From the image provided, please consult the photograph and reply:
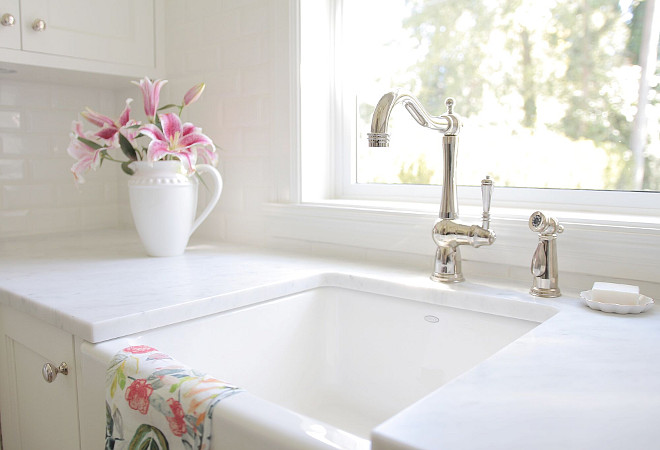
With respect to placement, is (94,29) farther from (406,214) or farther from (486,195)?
(486,195)

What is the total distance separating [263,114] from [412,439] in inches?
48.5

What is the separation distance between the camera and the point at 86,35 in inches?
63.0

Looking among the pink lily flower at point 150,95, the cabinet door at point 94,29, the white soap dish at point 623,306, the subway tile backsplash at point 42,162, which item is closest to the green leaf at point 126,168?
the pink lily flower at point 150,95

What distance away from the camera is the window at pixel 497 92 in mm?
1135

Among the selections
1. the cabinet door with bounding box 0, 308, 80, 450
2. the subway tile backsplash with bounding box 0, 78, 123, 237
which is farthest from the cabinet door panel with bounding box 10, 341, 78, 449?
the subway tile backsplash with bounding box 0, 78, 123, 237

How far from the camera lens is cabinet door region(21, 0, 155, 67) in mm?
1496

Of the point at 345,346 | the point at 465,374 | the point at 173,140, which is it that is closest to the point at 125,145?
the point at 173,140

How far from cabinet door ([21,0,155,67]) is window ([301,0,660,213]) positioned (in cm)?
59

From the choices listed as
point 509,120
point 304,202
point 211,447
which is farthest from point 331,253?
point 211,447

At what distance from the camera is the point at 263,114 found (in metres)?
1.57

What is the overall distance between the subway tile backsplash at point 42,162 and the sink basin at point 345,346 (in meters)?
1.13

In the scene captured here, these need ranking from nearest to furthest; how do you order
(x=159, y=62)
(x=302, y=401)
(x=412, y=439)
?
(x=412, y=439)
(x=302, y=401)
(x=159, y=62)

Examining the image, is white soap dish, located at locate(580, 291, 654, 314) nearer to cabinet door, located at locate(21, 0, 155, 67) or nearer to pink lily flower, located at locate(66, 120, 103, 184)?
pink lily flower, located at locate(66, 120, 103, 184)

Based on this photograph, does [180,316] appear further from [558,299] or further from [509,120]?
[509,120]
